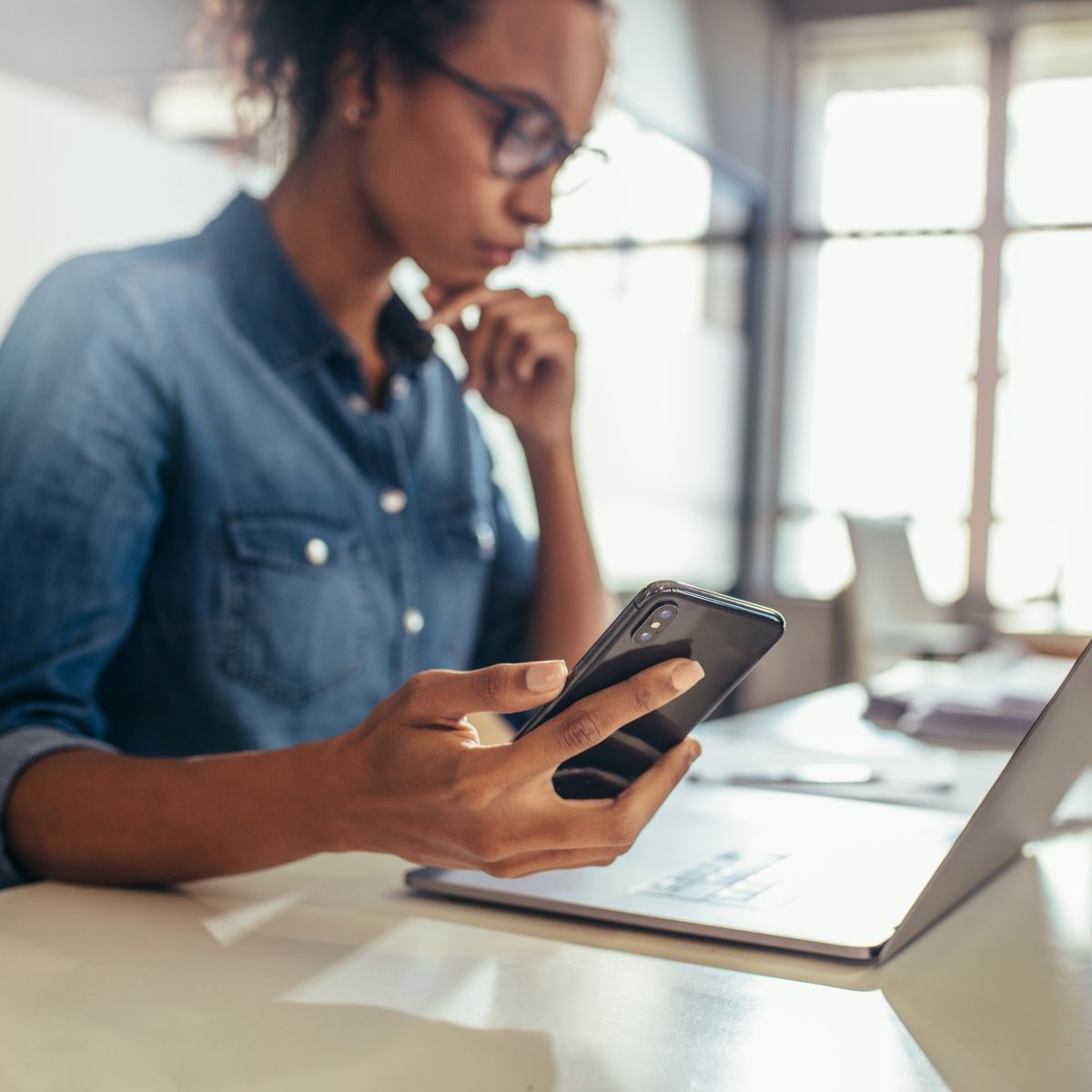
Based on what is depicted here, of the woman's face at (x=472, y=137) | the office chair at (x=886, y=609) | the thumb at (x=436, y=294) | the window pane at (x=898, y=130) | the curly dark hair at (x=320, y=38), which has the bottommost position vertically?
the office chair at (x=886, y=609)

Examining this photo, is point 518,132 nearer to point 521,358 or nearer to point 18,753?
point 521,358

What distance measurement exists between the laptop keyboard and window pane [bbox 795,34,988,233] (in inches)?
203

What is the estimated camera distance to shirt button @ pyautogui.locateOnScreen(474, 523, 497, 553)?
1277mm

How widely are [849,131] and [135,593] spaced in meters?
5.33

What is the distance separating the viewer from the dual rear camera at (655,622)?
0.53 meters

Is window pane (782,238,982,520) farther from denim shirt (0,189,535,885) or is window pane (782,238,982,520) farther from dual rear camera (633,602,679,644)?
dual rear camera (633,602,679,644)

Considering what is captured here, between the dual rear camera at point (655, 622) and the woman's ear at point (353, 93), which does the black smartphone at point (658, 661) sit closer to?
the dual rear camera at point (655, 622)

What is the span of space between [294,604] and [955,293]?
4.91m

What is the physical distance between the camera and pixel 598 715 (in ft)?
1.72

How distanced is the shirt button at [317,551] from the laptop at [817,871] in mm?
368

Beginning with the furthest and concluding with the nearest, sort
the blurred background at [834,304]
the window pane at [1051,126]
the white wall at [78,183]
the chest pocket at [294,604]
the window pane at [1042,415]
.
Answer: the window pane at [1051,126]
the window pane at [1042,415]
the blurred background at [834,304]
the white wall at [78,183]
the chest pocket at [294,604]

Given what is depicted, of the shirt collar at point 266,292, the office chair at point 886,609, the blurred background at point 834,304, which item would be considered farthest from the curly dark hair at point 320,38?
the blurred background at point 834,304

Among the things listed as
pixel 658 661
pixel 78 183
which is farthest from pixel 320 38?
pixel 78 183

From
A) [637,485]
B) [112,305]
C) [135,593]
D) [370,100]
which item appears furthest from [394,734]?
[637,485]
